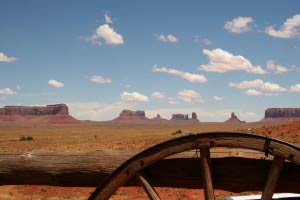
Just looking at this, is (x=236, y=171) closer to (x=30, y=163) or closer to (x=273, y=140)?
(x=273, y=140)

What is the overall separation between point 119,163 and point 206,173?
0.72 meters

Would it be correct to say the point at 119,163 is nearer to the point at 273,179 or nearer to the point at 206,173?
the point at 206,173

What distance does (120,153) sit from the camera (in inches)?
135

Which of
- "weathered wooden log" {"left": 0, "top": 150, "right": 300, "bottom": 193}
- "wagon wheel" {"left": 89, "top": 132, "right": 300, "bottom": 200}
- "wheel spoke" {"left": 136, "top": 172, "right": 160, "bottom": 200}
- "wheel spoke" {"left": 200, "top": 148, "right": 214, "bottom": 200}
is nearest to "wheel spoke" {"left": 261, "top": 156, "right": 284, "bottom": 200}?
"wagon wheel" {"left": 89, "top": 132, "right": 300, "bottom": 200}

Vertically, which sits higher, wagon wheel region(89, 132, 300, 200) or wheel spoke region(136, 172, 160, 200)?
wagon wheel region(89, 132, 300, 200)

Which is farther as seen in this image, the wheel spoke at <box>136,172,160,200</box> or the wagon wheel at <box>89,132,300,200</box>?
the wheel spoke at <box>136,172,160,200</box>

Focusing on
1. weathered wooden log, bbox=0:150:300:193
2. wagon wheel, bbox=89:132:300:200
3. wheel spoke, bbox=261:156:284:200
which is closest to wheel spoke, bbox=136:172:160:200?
wagon wheel, bbox=89:132:300:200

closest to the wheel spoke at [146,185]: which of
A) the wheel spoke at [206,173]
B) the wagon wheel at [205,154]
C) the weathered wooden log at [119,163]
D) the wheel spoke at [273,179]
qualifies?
the wagon wheel at [205,154]

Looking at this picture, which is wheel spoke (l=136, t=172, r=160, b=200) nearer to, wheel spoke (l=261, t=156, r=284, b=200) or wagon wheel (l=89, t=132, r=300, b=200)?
wagon wheel (l=89, t=132, r=300, b=200)

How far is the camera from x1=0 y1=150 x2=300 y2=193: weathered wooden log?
315 cm

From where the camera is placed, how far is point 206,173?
308 centimetres

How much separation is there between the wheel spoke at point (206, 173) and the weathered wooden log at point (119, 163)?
148 mm

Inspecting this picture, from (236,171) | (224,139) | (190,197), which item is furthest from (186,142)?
(190,197)

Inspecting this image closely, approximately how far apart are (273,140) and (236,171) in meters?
0.43
